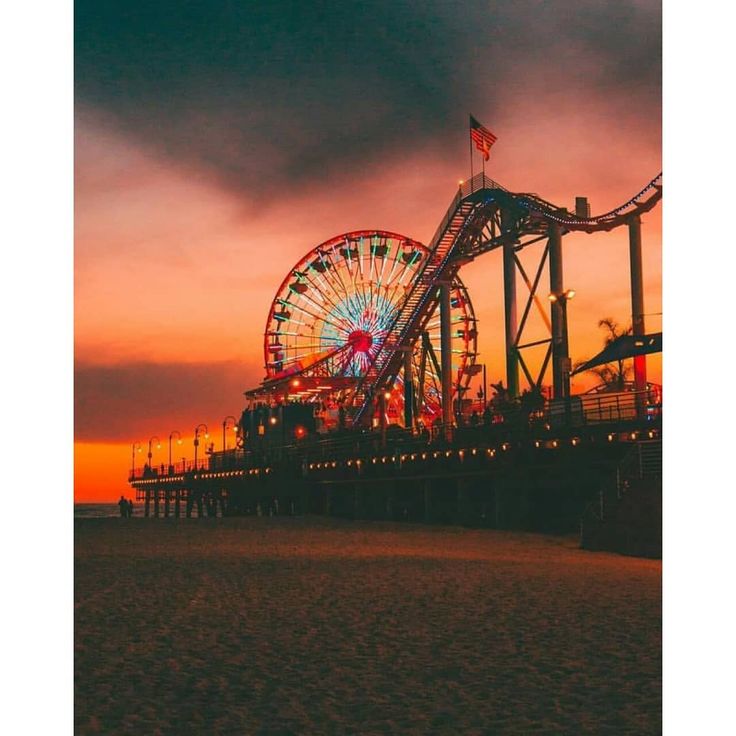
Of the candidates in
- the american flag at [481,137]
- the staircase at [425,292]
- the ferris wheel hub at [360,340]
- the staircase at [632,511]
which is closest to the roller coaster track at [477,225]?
the staircase at [425,292]

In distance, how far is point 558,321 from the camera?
107 ft

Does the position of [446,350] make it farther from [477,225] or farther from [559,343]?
[559,343]

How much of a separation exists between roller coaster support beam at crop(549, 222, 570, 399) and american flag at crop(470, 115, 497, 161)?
17.5ft

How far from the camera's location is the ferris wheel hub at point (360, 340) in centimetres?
5822

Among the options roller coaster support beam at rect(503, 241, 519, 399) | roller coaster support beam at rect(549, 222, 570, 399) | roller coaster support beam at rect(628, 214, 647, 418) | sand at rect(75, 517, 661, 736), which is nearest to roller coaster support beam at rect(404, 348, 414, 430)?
roller coaster support beam at rect(503, 241, 519, 399)

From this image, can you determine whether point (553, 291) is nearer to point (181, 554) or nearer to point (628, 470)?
point (628, 470)

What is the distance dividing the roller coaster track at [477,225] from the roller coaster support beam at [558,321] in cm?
77

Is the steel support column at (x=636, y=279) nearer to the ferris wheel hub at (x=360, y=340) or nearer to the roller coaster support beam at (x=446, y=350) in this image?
the roller coaster support beam at (x=446, y=350)

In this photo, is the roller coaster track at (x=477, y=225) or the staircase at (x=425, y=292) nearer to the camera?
the roller coaster track at (x=477, y=225)

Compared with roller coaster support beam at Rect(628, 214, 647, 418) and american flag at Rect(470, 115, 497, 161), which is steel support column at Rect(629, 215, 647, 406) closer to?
roller coaster support beam at Rect(628, 214, 647, 418)

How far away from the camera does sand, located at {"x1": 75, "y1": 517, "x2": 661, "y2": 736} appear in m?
7.33

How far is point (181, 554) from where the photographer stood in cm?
2064
